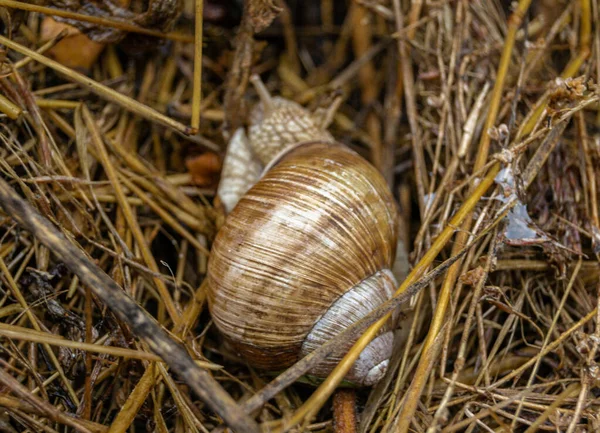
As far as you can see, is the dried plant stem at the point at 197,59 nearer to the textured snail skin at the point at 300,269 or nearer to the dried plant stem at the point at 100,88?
the dried plant stem at the point at 100,88

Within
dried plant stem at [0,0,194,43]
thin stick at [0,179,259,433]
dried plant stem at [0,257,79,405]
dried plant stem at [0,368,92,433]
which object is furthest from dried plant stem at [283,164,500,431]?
dried plant stem at [0,0,194,43]

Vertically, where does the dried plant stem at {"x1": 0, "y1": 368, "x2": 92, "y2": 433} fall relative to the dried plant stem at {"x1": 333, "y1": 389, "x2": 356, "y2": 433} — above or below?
above

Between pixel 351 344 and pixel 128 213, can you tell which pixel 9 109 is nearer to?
pixel 128 213

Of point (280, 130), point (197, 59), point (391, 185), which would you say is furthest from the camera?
point (391, 185)

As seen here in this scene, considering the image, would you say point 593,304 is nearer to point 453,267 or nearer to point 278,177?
point 453,267

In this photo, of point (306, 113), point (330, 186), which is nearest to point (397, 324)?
point (330, 186)

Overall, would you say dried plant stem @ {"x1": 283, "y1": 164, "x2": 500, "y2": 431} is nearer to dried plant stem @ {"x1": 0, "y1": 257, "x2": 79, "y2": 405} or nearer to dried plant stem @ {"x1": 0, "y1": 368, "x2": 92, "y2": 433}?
dried plant stem @ {"x1": 0, "y1": 368, "x2": 92, "y2": 433}

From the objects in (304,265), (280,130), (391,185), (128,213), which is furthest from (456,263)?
(128,213)
